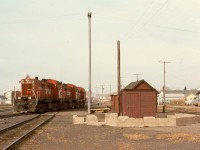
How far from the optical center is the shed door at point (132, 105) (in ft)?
117

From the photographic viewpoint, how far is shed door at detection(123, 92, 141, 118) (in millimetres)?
35812

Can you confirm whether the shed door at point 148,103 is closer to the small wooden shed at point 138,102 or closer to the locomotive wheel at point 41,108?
the small wooden shed at point 138,102

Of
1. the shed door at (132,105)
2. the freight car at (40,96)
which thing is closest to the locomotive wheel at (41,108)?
the freight car at (40,96)

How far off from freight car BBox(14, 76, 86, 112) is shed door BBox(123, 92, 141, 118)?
1194 cm

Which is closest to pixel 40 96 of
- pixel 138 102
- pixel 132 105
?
pixel 132 105

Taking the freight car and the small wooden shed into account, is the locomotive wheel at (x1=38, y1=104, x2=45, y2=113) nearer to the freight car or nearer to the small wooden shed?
the freight car

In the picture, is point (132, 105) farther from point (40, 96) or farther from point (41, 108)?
point (41, 108)

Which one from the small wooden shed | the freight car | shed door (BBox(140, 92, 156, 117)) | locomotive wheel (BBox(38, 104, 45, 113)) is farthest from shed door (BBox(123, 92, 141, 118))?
locomotive wheel (BBox(38, 104, 45, 113))

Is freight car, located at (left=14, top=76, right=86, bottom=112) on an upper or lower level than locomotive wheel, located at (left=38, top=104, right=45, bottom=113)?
upper

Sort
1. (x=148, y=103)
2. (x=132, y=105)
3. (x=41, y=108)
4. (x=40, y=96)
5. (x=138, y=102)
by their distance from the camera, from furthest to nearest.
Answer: (x=41, y=108) → (x=40, y=96) → (x=148, y=103) → (x=138, y=102) → (x=132, y=105)

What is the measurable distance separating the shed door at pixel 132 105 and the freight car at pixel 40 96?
1194cm

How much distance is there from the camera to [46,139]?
18.4 metres

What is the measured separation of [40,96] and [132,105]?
13315mm

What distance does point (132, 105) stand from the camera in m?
36.0
